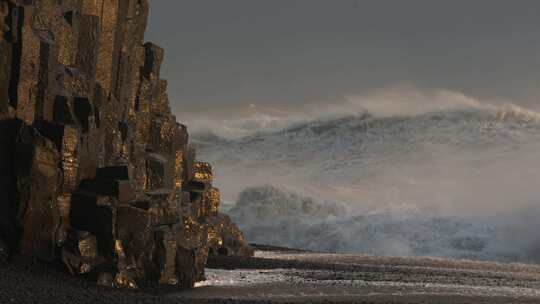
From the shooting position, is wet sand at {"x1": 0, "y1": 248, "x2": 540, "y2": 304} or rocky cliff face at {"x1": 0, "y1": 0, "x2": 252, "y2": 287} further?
rocky cliff face at {"x1": 0, "y1": 0, "x2": 252, "y2": 287}

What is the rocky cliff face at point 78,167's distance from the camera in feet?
141

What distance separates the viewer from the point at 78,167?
45.9 meters

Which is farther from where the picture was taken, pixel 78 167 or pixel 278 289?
pixel 278 289

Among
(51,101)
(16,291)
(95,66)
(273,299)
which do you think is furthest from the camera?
(95,66)

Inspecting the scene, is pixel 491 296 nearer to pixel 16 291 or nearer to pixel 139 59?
pixel 16 291

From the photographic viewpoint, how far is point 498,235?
560 ft

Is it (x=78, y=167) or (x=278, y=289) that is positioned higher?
(x=78, y=167)

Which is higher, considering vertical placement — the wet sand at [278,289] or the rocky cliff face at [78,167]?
the rocky cliff face at [78,167]

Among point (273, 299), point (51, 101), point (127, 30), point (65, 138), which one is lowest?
point (273, 299)

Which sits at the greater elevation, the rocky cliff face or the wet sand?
the rocky cliff face

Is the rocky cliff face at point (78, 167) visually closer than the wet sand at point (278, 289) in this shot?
No

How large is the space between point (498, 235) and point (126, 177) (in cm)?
13802

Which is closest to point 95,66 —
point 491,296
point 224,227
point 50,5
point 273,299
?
point 50,5

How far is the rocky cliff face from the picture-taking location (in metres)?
43.0
